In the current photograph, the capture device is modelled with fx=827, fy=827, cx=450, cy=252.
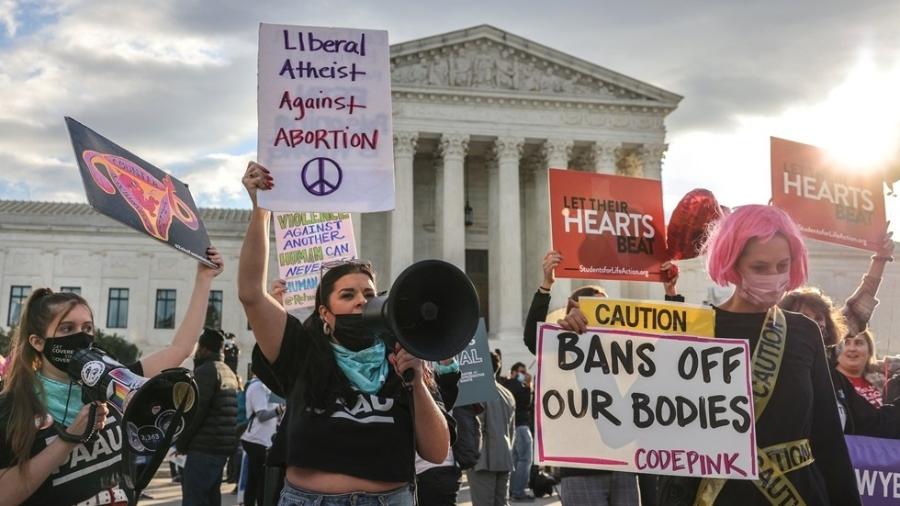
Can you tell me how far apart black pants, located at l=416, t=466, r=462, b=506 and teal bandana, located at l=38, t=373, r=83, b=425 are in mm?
3405

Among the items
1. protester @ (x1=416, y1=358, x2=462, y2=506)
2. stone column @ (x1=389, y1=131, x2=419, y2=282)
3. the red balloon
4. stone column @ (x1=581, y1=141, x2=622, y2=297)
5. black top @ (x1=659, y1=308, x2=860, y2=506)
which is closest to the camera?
black top @ (x1=659, y1=308, x2=860, y2=506)

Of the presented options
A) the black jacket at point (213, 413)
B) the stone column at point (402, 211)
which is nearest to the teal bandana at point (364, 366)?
the black jacket at point (213, 413)

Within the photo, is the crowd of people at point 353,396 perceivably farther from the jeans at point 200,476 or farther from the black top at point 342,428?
the jeans at point 200,476

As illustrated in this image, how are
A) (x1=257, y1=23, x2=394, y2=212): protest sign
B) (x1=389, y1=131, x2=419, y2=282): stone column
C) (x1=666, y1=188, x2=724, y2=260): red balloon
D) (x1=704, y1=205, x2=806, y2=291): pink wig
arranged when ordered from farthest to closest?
(x1=389, y1=131, x2=419, y2=282): stone column → (x1=666, y1=188, x2=724, y2=260): red balloon → (x1=257, y1=23, x2=394, y2=212): protest sign → (x1=704, y1=205, x2=806, y2=291): pink wig

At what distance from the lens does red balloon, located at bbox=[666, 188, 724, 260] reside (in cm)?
496

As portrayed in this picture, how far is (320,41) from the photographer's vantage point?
16.0 ft

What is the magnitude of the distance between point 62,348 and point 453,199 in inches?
1400

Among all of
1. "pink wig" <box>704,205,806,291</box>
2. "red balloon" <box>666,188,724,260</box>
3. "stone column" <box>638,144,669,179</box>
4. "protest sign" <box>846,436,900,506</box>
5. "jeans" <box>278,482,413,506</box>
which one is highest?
"stone column" <box>638,144,669,179</box>

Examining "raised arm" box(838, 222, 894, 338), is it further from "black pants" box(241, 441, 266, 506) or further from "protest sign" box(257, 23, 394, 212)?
"black pants" box(241, 441, 266, 506)

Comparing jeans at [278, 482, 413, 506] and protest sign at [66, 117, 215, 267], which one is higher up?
protest sign at [66, 117, 215, 267]

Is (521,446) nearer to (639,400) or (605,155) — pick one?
(639,400)

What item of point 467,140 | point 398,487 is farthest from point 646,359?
point 467,140

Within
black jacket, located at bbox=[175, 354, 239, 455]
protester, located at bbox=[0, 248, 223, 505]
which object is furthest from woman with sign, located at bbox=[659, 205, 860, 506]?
black jacket, located at bbox=[175, 354, 239, 455]

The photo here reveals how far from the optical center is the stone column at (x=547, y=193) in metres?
38.8
